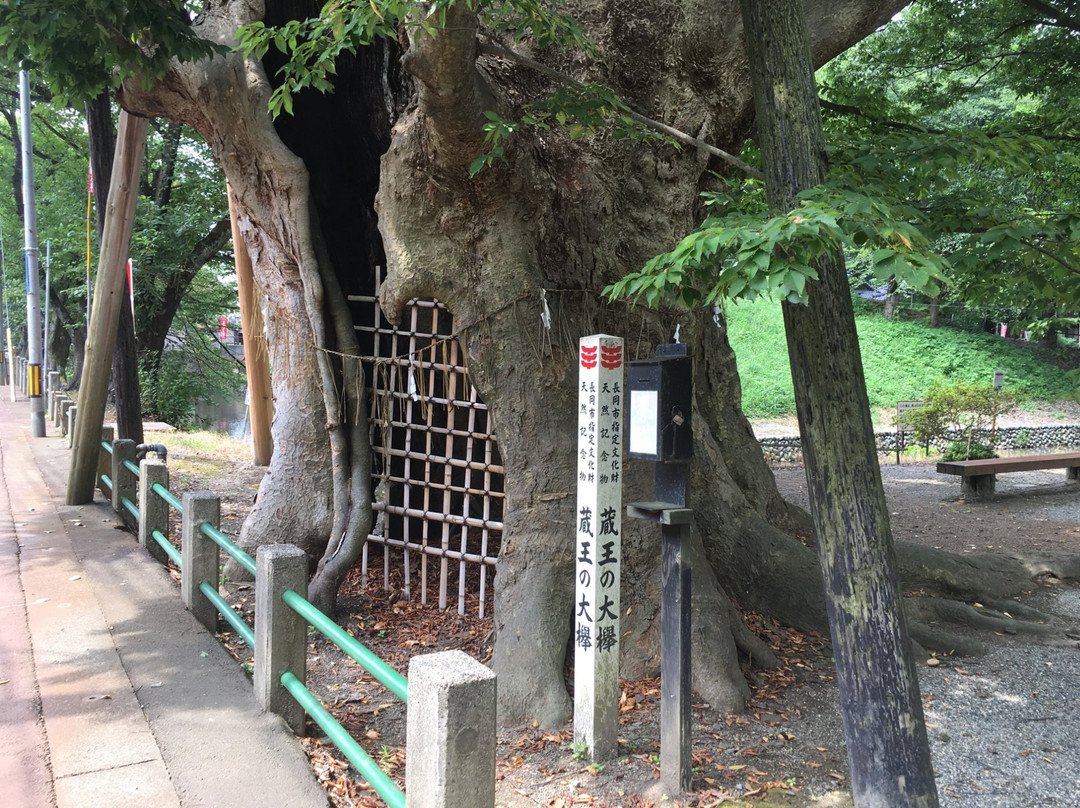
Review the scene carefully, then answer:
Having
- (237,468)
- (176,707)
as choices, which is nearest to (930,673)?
(176,707)

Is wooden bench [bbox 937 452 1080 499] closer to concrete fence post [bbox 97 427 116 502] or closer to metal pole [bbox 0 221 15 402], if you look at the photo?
concrete fence post [bbox 97 427 116 502]

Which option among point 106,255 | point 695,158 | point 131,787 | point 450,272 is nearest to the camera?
point 131,787

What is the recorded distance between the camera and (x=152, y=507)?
6.88 meters

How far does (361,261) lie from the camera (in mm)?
7664

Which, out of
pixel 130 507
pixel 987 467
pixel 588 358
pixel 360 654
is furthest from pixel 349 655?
pixel 987 467

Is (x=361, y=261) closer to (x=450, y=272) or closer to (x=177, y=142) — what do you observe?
(x=450, y=272)

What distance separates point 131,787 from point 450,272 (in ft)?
10.6

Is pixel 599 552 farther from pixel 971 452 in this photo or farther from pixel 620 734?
pixel 971 452

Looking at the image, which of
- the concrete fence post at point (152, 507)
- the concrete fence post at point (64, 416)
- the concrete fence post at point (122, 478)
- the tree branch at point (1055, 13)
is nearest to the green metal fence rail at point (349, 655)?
the concrete fence post at point (152, 507)

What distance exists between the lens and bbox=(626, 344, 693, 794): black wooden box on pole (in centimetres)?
370

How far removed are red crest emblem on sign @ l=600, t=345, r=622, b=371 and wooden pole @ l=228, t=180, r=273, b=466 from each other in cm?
633

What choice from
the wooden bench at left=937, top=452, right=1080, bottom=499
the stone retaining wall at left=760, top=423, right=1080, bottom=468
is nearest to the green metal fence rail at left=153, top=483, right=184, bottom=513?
the wooden bench at left=937, top=452, right=1080, bottom=499

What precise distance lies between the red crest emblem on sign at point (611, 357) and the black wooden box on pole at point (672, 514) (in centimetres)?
22

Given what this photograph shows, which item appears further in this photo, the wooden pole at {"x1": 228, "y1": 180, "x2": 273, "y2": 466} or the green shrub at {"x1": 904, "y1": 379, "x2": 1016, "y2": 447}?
the green shrub at {"x1": 904, "y1": 379, "x2": 1016, "y2": 447}
